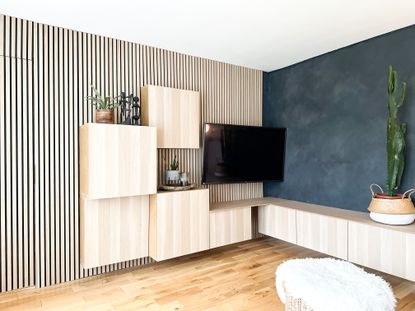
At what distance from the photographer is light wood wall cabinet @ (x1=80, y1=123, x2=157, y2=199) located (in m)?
2.57

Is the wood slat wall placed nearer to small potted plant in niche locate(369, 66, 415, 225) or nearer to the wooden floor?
the wooden floor

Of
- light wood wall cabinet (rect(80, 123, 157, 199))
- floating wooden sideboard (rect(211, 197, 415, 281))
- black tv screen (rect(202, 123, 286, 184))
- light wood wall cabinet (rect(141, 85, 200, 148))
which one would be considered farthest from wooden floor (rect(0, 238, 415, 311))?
light wood wall cabinet (rect(141, 85, 200, 148))

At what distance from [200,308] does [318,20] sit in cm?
262

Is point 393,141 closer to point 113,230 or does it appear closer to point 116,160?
point 116,160

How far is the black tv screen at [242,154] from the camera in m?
3.44

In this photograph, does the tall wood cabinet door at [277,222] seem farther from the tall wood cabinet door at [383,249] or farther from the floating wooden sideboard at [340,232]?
the tall wood cabinet door at [383,249]

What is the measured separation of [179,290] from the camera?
2586 mm

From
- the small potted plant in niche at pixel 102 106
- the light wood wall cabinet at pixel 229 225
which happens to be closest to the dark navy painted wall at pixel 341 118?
the light wood wall cabinet at pixel 229 225

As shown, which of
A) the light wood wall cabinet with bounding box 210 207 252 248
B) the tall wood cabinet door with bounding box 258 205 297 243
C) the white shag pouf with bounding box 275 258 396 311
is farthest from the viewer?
the tall wood cabinet door with bounding box 258 205 297 243

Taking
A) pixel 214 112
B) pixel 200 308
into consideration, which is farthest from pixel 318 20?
pixel 200 308

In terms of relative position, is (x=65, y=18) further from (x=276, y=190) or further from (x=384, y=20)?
(x=276, y=190)

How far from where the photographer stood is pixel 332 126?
340 cm

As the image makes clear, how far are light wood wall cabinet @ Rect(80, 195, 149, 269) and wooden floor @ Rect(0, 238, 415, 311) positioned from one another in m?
0.22

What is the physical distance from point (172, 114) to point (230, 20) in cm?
112
